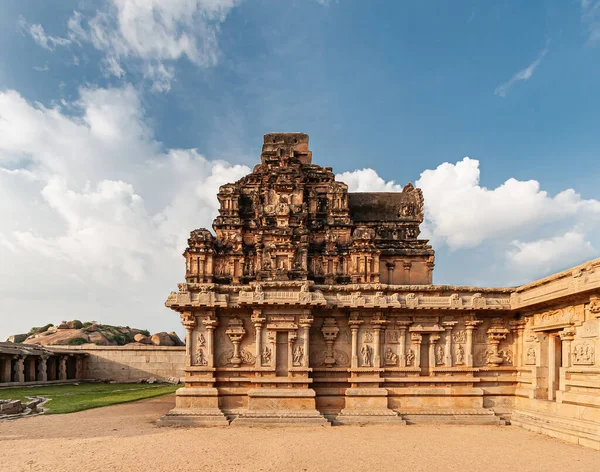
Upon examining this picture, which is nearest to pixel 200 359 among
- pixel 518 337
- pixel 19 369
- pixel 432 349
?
pixel 432 349

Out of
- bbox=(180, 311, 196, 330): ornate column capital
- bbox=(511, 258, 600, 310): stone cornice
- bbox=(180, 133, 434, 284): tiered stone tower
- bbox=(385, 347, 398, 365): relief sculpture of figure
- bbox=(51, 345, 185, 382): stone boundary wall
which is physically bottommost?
bbox=(51, 345, 185, 382): stone boundary wall

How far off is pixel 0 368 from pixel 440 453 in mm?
28215

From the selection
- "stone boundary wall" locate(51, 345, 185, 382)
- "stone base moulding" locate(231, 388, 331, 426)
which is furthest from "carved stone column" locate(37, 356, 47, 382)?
"stone base moulding" locate(231, 388, 331, 426)

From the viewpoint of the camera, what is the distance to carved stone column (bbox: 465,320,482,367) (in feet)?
44.9

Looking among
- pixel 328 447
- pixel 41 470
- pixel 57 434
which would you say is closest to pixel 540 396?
pixel 328 447

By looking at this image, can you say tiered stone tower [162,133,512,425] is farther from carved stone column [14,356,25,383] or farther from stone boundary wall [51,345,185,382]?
stone boundary wall [51,345,185,382]

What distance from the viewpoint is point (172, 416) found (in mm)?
12609

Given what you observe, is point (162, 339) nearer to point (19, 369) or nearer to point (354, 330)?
point (19, 369)

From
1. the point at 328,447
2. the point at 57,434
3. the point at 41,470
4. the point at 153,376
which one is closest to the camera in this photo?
the point at 41,470

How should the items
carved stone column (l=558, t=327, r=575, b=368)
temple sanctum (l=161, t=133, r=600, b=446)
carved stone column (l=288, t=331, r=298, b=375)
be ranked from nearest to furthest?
carved stone column (l=558, t=327, r=575, b=368) < temple sanctum (l=161, t=133, r=600, b=446) < carved stone column (l=288, t=331, r=298, b=375)

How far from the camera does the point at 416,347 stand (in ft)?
45.0

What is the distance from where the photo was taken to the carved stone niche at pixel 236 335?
1336 cm

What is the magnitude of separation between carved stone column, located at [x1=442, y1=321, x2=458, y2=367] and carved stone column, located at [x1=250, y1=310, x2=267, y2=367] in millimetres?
6231

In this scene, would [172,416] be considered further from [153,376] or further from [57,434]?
[153,376]
